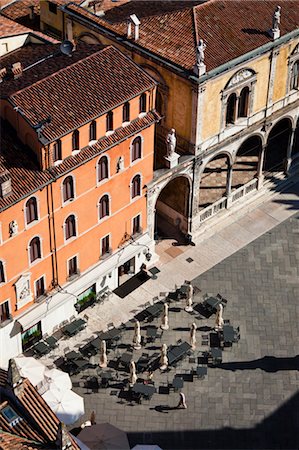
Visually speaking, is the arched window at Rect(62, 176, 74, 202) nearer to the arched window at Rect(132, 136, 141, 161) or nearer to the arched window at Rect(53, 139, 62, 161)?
the arched window at Rect(53, 139, 62, 161)

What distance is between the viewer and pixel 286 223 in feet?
222

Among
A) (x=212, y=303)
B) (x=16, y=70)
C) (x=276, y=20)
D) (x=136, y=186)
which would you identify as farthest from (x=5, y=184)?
(x=276, y=20)

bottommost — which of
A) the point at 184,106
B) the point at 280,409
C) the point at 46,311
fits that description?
the point at 280,409

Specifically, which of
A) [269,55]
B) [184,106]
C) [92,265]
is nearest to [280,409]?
[92,265]

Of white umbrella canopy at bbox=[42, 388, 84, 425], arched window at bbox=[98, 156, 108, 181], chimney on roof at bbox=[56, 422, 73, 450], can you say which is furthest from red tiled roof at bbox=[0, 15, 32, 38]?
chimney on roof at bbox=[56, 422, 73, 450]

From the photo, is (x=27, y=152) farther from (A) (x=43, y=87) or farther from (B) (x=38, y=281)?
(B) (x=38, y=281)

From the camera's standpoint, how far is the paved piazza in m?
50.8

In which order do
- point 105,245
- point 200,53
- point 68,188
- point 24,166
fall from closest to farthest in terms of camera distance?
point 24,166, point 68,188, point 200,53, point 105,245

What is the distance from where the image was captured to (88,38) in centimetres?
6431

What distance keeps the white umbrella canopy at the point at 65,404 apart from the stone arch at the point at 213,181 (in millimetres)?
23794

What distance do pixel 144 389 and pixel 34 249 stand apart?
1142 cm

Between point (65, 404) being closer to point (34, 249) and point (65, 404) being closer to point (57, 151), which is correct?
point (34, 249)

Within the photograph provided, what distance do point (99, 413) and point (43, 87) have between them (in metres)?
20.8

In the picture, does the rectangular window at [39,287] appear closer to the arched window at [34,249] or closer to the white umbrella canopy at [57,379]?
the arched window at [34,249]
